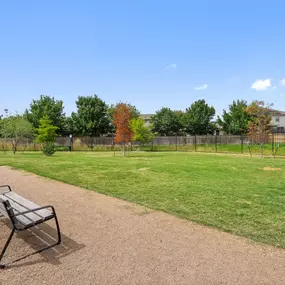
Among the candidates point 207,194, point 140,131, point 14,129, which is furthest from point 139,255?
point 14,129

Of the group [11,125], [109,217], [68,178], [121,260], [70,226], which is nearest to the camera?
[121,260]

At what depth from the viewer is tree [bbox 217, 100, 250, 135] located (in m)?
40.0

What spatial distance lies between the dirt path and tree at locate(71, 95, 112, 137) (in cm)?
3454

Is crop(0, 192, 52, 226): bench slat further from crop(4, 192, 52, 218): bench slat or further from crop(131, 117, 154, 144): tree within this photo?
crop(131, 117, 154, 144): tree

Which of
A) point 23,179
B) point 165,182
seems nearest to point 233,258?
point 165,182

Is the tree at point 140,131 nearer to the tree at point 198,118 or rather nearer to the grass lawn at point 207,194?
the grass lawn at point 207,194

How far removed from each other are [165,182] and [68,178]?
3.29 meters

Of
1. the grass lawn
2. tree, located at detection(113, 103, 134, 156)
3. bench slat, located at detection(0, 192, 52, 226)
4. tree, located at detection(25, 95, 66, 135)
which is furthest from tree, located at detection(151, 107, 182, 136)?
bench slat, located at detection(0, 192, 52, 226)

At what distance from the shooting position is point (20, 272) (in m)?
2.70

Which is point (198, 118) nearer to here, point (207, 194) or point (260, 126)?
point (260, 126)

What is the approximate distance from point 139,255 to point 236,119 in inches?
1642

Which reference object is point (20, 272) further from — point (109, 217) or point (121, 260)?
point (109, 217)

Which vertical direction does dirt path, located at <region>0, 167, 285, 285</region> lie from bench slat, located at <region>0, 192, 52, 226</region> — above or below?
below

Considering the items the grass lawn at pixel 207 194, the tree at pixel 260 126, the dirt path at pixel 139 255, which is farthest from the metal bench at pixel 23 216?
the tree at pixel 260 126
